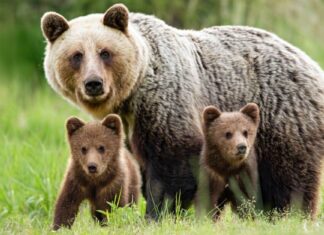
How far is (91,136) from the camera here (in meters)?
8.62

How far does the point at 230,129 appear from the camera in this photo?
870 centimetres

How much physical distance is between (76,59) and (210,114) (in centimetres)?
128

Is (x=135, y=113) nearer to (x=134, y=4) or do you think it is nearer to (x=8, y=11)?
(x=134, y=4)

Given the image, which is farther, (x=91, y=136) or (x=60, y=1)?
(x=60, y=1)

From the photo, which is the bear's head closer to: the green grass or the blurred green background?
the green grass

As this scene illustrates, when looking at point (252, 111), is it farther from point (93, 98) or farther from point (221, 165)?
point (93, 98)

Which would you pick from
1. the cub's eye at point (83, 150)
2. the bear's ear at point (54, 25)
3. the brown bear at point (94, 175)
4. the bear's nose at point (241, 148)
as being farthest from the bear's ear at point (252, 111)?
the bear's ear at point (54, 25)

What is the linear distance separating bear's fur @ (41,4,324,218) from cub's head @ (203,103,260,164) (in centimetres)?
18

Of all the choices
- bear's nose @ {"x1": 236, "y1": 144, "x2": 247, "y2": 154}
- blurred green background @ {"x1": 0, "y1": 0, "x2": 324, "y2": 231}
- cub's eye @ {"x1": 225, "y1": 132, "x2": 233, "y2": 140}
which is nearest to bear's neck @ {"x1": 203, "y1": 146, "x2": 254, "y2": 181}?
cub's eye @ {"x1": 225, "y1": 132, "x2": 233, "y2": 140}

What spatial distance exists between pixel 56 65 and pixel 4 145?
3.38 meters

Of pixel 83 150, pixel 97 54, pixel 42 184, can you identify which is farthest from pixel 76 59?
pixel 42 184

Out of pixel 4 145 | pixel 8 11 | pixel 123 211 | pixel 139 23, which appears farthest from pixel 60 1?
pixel 123 211

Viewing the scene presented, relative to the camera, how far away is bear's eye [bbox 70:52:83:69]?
8.80m

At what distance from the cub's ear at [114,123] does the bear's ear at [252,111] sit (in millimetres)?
1094
